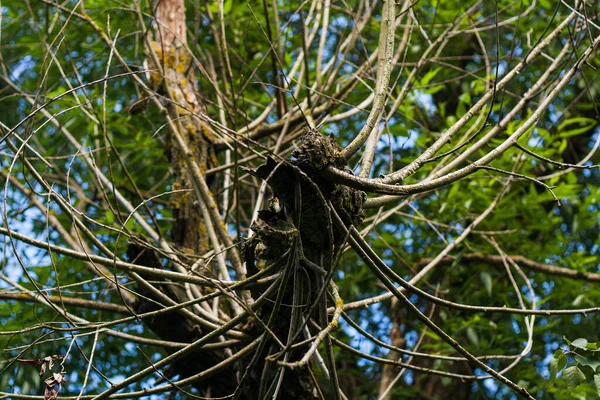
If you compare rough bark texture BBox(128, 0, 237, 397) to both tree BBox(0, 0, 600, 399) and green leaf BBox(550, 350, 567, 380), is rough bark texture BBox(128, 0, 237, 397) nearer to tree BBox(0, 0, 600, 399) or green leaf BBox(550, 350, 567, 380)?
tree BBox(0, 0, 600, 399)

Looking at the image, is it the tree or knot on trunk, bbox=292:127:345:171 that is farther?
the tree

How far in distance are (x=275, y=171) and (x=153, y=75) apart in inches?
70.8

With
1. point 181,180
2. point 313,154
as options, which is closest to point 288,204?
point 313,154

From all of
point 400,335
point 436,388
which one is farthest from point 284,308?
point 436,388

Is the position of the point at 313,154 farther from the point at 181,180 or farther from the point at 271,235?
the point at 181,180

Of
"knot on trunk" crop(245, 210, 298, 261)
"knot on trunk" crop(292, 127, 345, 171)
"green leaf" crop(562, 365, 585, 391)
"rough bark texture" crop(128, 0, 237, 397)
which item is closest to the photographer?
"knot on trunk" crop(292, 127, 345, 171)

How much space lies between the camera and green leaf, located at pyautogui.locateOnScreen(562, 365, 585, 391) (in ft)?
6.25

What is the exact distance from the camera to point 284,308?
2152 mm

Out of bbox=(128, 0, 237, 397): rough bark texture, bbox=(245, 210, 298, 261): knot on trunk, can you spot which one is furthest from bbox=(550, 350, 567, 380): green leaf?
bbox=(128, 0, 237, 397): rough bark texture

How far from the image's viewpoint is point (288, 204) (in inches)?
72.2

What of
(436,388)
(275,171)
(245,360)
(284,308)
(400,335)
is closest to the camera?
(275,171)

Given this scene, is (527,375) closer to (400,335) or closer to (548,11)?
(400,335)

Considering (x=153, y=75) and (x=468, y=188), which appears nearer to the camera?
(x=153, y=75)

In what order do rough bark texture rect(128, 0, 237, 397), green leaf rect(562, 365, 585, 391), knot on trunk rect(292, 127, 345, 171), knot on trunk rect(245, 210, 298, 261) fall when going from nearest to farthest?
knot on trunk rect(292, 127, 345, 171)
knot on trunk rect(245, 210, 298, 261)
green leaf rect(562, 365, 585, 391)
rough bark texture rect(128, 0, 237, 397)
